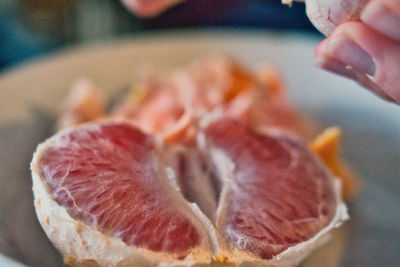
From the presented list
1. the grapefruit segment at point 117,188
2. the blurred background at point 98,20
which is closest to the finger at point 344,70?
the grapefruit segment at point 117,188

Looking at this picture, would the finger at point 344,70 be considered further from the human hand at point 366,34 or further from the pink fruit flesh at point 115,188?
the pink fruit flesh at point 115,188

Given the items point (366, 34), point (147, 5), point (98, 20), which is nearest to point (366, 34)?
point (366, 34)

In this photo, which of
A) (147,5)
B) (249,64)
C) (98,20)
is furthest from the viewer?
(98,20)

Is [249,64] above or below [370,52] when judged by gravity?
below

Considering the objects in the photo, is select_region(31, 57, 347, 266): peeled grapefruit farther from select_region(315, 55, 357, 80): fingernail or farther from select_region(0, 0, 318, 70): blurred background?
select_region(0, 0, 318, 70): blurred background

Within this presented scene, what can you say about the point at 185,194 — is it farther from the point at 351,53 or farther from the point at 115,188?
the point at 351,53

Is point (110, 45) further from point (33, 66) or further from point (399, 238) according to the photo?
point (399, 238)

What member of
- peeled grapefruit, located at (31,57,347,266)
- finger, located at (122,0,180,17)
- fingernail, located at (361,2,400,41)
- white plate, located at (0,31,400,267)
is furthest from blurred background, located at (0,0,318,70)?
fingernail, located at (361,2,400,41)
